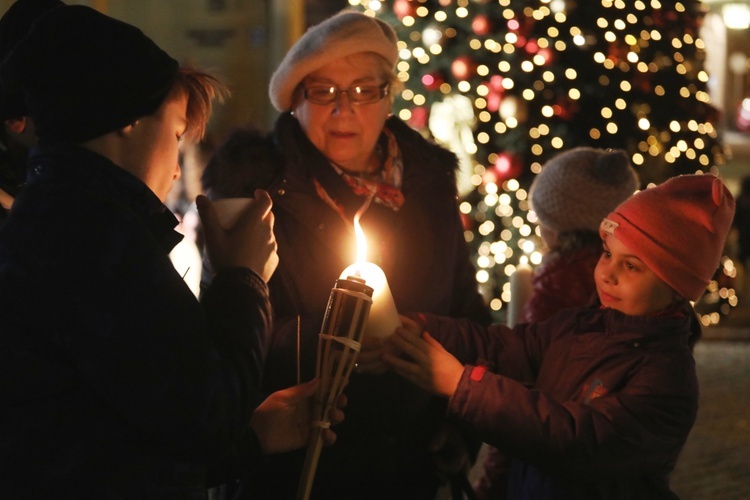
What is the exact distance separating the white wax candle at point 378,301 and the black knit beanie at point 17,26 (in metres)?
0.79

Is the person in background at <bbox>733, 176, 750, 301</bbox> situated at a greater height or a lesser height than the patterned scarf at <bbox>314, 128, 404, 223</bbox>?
lesser

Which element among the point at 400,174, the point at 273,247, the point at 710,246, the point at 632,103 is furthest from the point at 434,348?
the point at 632,103

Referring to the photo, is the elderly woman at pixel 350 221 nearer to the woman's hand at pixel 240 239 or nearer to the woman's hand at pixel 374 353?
the woman's hand at pixel 374 353

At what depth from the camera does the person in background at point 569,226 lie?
330 centimetres

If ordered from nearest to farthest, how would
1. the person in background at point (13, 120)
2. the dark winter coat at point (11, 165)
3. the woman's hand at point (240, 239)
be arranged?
the woman's hand at point (240, 239), the person in background at point (13, 120), the dark winter coat at point (11, 165)

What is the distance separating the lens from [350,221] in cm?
294

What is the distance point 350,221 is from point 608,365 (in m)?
0.88

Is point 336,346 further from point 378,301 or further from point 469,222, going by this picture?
point 469,222

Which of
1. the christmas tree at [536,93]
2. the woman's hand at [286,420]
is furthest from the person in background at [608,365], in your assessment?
the christmas tree at [536,93]

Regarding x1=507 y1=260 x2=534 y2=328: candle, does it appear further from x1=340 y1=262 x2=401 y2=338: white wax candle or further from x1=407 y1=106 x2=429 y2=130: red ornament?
x1=407 y1=106 x2=429 y2=130: red ornament

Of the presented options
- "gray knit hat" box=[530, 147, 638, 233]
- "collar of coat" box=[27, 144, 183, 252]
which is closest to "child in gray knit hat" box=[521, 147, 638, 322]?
"gray knit hat" box=[530, 147, 638, 233]

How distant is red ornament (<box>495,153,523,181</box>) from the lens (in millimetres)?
7137

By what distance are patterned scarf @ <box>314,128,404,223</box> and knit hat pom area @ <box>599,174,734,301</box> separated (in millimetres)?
763

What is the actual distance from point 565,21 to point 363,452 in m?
4.82
